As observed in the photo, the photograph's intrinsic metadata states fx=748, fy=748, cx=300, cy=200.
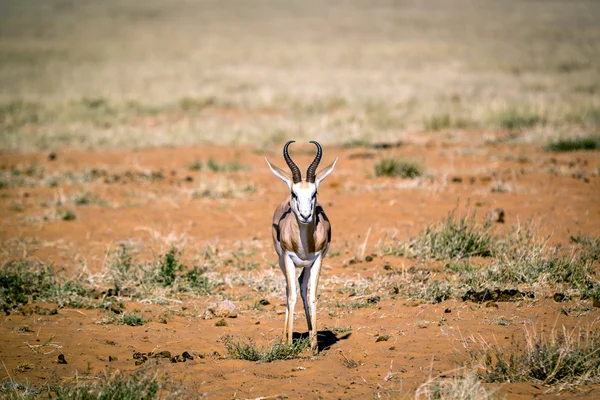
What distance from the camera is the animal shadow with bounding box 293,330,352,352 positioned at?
281 inches

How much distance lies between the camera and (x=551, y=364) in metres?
5.94

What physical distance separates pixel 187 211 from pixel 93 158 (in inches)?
247

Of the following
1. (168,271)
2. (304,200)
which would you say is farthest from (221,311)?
(304,200)

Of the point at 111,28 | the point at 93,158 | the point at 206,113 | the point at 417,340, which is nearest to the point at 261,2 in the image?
the point at 111,28

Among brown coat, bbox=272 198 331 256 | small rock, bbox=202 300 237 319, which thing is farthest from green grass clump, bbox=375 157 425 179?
brown coat, bbox=272 198 331 256

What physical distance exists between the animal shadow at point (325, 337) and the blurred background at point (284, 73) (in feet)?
40.1

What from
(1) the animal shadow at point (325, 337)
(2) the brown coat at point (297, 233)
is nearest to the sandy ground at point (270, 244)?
(1) the animal shadow at point (325, 337)

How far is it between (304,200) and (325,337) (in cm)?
165

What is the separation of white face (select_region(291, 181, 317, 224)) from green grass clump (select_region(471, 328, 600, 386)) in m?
1.82

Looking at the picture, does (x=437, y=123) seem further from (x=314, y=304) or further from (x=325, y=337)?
(x=314, y=304)

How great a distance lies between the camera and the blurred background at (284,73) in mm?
21734

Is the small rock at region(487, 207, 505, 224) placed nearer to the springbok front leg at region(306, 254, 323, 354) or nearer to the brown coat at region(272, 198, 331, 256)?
the brown coat at region(272, 198, 331, 256)

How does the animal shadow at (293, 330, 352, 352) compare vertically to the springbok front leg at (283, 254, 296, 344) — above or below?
below

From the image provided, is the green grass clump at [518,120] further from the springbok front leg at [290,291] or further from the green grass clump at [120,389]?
the green grass clump at [120,389]
